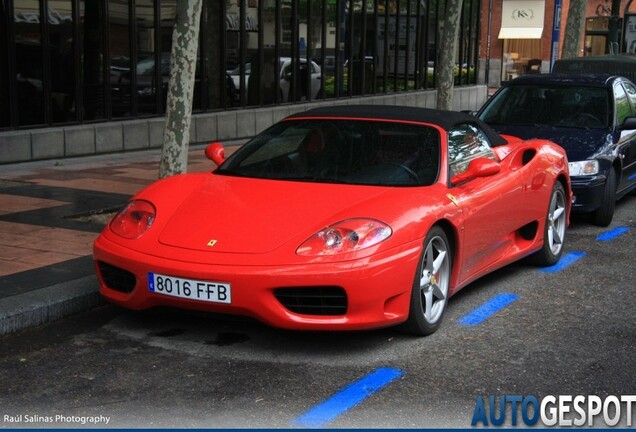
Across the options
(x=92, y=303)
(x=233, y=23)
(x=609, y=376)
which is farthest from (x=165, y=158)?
(x=233, y=23)

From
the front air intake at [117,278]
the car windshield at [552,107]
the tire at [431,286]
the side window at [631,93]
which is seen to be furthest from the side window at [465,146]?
the side window at [631,93]

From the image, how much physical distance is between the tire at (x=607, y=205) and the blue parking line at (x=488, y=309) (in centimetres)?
319

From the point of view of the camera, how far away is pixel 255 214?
544 cm

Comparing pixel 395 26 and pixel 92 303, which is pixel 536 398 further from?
pixel 395 26

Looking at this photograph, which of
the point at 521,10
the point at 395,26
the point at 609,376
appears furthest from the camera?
the point at 521,10

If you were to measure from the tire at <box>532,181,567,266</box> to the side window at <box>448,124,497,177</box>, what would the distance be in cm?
88

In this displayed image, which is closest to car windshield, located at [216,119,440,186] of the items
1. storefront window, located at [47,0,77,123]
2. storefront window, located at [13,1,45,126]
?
storefront window, located at [13,1,45,126]

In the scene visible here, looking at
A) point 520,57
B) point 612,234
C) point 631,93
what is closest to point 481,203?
point 612,234

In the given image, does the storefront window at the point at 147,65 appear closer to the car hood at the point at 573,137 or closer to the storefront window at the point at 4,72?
the storefront window at the point at 4,72

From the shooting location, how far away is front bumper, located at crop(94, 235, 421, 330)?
4.98 meters

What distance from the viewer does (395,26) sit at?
22984 millimetres

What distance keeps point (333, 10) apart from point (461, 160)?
47.0 feet

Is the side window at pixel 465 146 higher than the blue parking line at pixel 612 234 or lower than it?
higher

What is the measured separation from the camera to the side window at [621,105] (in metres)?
10.2
